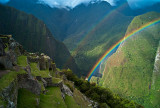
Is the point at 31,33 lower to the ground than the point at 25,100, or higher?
higher

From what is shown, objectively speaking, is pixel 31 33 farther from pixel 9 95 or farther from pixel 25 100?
pixel 9 95

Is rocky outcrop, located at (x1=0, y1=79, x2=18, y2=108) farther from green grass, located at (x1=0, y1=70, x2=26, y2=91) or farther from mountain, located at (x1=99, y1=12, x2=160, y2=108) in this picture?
mountain, located at (x1=99, y1=12, x2=160, y2=108)

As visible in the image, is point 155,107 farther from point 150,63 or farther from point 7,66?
point 7,66

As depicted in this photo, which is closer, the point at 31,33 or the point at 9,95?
the point at 9,95

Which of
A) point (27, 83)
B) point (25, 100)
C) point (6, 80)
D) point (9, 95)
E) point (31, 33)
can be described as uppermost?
point (31, 33)

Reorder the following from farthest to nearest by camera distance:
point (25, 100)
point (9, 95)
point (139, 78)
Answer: point (139, 78) < point (25, 100) < point (9, 95)

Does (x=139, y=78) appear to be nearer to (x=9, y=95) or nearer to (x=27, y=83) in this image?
(x=27, y=83)

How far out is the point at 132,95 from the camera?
475ft

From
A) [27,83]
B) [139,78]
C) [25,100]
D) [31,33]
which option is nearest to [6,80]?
[25,100]

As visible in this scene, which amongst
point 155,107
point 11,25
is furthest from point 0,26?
point 155,107

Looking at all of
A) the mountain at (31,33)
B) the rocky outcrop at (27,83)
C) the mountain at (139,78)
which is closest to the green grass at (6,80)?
the rocky outcrop at (27,83)

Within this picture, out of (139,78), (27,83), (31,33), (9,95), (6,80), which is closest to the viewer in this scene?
(9,95)

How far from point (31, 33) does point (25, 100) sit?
152m

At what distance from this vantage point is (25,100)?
35.3ft
